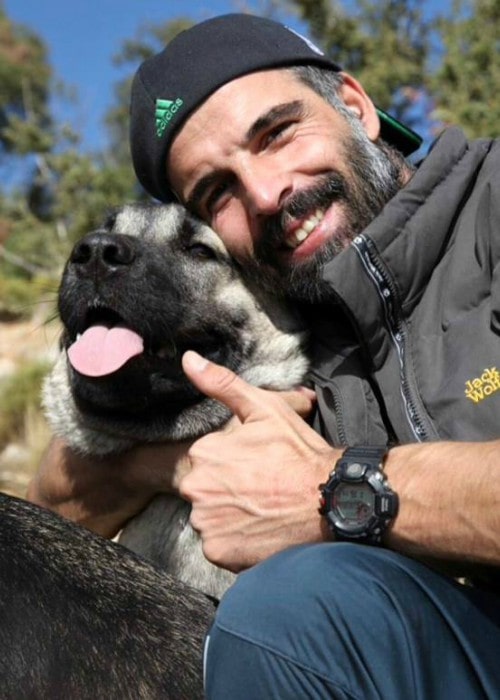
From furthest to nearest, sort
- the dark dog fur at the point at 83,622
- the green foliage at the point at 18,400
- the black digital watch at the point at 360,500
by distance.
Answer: the green foliage at the point at 18,400 < the black digital watch at the point at 360,500 < the dark dog fur at the point at 83,622

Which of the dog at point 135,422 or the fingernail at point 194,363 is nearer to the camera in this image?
the dog at point 135,422

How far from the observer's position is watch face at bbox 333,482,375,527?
7.25ft

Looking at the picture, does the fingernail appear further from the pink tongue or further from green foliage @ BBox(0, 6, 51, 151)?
green foliage @ BBox(0, 6, 51, 151)

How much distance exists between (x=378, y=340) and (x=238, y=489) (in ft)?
1.95

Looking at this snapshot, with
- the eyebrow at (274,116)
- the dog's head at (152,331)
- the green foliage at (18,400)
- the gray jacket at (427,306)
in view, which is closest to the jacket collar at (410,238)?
the gray jacket at (427,306)

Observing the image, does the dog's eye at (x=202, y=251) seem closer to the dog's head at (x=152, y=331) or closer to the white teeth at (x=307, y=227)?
the dog's head at (x=152, y=331)

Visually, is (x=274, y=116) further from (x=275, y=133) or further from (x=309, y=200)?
(x=309, y=200)

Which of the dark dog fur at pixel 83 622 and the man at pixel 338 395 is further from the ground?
the man at pixel 338 395

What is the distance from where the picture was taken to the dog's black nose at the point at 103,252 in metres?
3.10

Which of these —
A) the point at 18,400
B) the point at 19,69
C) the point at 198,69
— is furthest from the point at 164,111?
the point at 19,69

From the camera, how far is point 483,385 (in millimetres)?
2432

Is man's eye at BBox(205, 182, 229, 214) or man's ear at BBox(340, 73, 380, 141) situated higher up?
man's ear at BBox(340, 73, 380, 141)

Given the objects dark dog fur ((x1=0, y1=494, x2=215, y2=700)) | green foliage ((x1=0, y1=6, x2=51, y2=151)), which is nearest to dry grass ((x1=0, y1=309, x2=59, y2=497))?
dark dog fur ((x1=0, y1=494, x2=215, y2=700))

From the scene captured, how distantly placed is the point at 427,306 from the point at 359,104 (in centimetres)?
100
